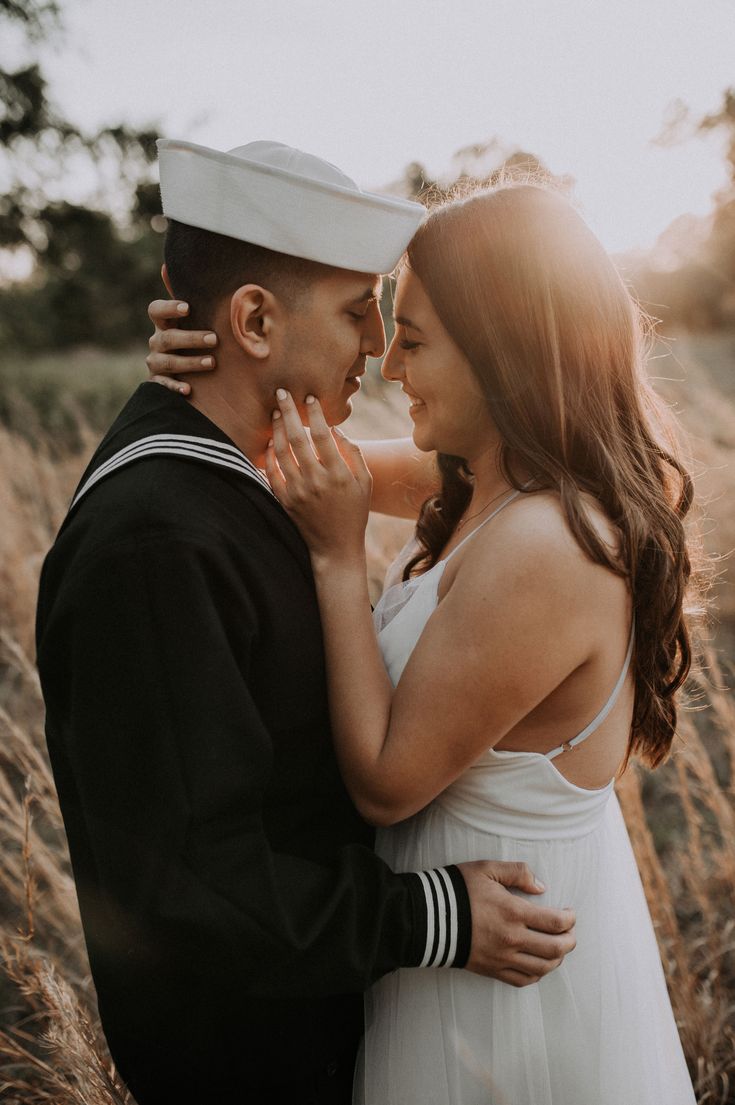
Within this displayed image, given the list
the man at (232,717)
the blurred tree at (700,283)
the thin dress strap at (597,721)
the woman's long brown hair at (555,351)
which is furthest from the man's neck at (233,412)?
the blurred tree at (700,283)

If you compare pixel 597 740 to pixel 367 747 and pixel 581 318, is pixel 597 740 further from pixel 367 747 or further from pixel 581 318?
pixel 581 318

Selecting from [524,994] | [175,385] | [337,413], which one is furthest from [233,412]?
[524,994]

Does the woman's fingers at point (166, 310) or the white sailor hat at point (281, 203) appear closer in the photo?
the white sailor hat at point (281, 203)

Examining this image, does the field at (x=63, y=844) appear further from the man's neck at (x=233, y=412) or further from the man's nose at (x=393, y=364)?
the man's neck at (x=233, y=412)

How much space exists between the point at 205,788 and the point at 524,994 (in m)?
0.81

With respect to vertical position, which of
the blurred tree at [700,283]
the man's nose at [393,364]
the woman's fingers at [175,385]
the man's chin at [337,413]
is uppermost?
the blurred tree at [700,283]

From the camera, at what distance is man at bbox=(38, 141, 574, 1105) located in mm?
1271

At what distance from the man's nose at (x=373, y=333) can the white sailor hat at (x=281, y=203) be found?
153 mm

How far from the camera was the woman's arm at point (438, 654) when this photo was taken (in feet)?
4.75

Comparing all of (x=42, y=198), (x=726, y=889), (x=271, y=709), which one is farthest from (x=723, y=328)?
(x=271, y=709)

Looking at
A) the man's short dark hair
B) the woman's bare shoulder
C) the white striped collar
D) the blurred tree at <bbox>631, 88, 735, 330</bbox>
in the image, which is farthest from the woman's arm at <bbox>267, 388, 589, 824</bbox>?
the blurred tree at <bbox>631, 88, 735, 330</bbox>

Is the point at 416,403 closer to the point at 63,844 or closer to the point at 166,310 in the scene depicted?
the point at 166,310

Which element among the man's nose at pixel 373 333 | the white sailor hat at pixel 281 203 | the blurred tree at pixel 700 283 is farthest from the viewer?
the blurred tree at pixel 700 283

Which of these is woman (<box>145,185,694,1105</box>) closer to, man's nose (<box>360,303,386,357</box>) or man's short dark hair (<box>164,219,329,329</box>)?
man's nose (<box>360,303,386,357</box>)
